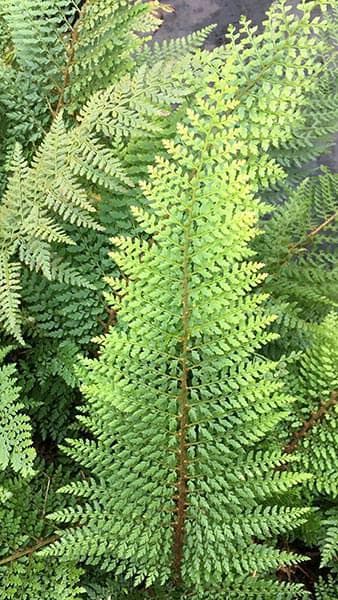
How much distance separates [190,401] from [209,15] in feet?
4.84

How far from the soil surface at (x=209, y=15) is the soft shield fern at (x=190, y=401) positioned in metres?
1.08

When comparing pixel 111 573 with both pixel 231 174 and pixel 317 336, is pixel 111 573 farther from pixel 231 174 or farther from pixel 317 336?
pixel 231 174

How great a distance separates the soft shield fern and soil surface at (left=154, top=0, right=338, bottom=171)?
108 centimetres

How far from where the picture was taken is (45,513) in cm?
111

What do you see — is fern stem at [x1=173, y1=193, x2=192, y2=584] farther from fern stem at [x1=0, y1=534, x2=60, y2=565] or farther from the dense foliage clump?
fern stem at [x1=0, y1=534, x2=60, y2=565]

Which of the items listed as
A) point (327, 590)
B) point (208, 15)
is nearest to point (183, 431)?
point (327, 590)

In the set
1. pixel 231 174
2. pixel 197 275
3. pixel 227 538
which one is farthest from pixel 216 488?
pixel 231 174

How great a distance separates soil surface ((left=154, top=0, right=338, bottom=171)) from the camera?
6.52 feet

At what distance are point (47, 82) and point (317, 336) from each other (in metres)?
0.63

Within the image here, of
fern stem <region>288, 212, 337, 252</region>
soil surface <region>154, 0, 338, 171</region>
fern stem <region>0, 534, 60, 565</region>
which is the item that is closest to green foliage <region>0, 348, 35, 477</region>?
fern stem <region>0, 534, 60, 565</region>

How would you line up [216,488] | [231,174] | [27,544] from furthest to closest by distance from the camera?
[27,544] → [216,488] → [231,174]

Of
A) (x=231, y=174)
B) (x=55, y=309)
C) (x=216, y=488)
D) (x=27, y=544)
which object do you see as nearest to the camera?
(x=231, y=174)

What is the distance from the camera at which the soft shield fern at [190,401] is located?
0.77m

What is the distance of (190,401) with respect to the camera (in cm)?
87
